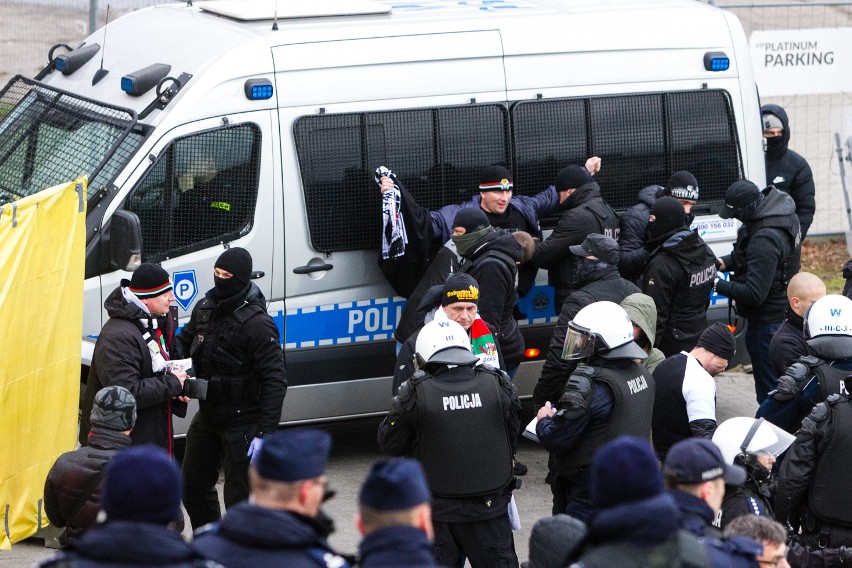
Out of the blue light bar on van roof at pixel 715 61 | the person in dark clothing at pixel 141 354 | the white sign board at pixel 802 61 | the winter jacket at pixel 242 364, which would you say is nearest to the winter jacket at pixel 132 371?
the person in dark clothing at pixel 141 354

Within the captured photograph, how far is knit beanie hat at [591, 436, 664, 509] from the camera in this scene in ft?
11.6

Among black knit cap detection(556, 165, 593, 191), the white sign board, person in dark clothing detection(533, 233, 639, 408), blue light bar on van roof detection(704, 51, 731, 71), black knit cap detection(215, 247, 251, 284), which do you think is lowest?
person in dark clothing detection(533, 233, 639, 408)

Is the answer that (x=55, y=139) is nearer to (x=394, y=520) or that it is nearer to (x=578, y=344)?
(x=578, y=344)

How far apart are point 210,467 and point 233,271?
3.73 ft

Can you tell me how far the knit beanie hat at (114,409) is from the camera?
5.57 meters

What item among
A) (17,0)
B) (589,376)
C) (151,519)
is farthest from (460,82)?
(17,0)

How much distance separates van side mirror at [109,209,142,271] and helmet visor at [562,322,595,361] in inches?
96.5

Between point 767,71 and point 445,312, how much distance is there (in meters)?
7.13

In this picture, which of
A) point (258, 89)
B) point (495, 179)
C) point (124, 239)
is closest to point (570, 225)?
point (495, 179)

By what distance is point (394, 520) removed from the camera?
3.53 m

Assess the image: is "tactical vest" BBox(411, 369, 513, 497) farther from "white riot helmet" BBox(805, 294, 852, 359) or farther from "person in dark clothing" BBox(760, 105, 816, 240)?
"person in dark clothing" BBox(760, 105, 816, 240)

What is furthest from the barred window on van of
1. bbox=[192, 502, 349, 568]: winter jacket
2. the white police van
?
bbox=[192, 502, 349, 568]: winter jacket

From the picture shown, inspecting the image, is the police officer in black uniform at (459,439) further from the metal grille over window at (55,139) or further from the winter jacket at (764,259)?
the winter jacket at (764,259)

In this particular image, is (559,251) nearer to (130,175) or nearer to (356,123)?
(356,123)
